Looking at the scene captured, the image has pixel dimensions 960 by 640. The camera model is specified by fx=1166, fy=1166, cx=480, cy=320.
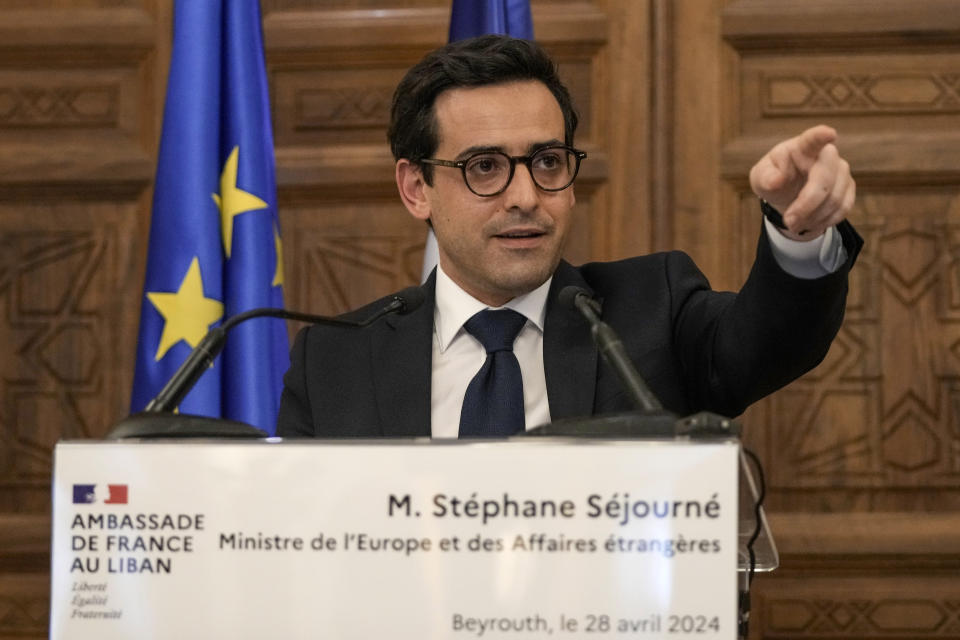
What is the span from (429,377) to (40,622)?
5.82 ft

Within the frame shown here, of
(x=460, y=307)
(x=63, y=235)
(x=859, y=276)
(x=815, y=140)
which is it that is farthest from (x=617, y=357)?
(x=63, y=235)

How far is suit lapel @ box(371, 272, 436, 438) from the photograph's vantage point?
1869mm

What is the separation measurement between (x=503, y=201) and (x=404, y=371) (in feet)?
1.08

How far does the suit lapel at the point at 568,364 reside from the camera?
1.82m

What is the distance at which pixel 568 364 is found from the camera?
73.4 inches

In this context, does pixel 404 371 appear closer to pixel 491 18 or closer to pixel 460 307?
pixel 460 307

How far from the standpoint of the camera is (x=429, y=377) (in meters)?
1.92

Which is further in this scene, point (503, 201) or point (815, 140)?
point (503, 201)

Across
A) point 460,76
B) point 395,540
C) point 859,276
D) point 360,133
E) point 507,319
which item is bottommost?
point 395,540

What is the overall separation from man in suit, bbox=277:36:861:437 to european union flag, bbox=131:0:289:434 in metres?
0.65

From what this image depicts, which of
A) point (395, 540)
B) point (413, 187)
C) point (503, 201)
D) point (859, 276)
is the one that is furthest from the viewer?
point (859, 276)

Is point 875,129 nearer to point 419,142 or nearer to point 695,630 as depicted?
point 419,142

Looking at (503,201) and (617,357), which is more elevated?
(503,201)

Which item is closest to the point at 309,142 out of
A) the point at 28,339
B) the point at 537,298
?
the point at 28,339
